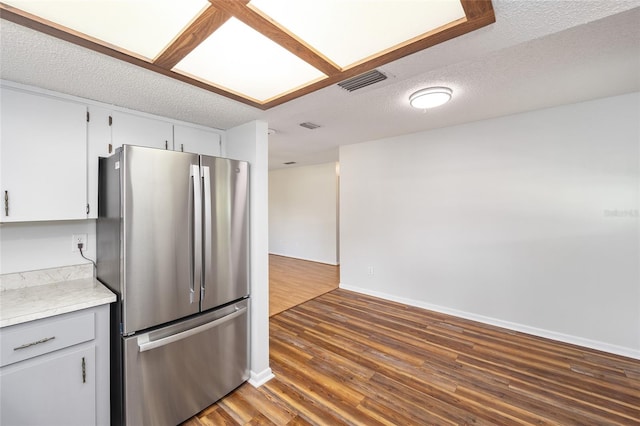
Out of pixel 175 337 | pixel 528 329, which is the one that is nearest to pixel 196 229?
pixel 175 337

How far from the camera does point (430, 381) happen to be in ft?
6.97

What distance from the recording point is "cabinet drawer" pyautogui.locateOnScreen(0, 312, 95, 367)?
1.26m

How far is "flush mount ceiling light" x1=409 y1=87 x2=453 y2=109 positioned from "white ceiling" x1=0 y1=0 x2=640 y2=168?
62mm

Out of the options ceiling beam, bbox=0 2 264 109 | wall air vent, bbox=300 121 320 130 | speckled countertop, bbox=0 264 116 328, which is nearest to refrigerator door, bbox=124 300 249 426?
speckled countertop, bbox=0 264 116 328

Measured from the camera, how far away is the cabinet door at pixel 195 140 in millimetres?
2246

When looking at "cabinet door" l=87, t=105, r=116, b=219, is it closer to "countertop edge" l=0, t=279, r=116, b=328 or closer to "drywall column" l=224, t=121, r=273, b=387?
"countertop edge" l=0, t=279, r=116, b=328

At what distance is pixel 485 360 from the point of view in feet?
7.86

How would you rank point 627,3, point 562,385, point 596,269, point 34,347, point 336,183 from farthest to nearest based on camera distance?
point 336,183 < point 596,269 < point 562,385 < point 34,347 < point 627,3

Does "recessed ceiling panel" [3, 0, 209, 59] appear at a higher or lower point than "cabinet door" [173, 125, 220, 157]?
higher

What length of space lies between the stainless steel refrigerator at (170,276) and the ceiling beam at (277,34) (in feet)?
3.16

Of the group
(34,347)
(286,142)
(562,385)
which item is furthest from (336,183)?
(34,347)

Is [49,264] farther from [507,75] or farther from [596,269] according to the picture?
[596,269]

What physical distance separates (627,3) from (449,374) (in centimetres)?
259

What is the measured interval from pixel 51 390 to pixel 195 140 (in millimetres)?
1932
